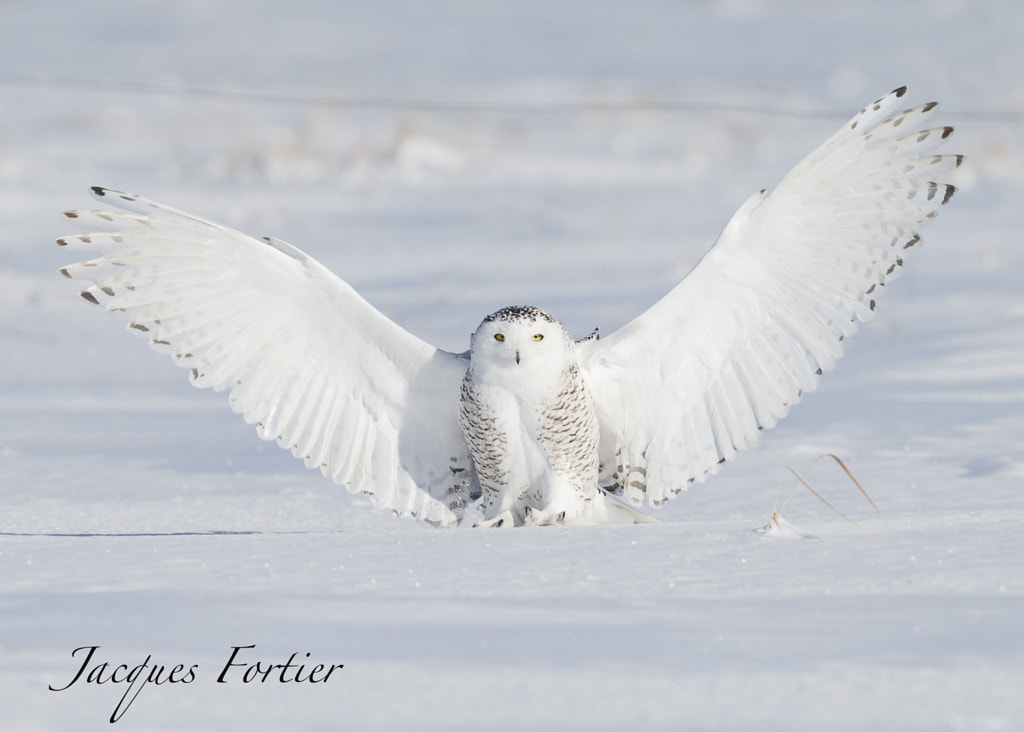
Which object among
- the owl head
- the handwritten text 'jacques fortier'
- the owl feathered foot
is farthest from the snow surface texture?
the owl head

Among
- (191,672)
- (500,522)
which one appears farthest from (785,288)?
(191,672)

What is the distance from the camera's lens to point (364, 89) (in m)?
16.0

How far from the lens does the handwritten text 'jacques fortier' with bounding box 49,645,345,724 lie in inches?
79.8

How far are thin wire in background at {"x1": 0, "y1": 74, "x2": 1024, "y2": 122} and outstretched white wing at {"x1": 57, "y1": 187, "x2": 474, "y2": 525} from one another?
8.98 meters

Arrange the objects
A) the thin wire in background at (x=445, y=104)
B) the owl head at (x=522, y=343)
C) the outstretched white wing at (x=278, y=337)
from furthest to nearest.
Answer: the thin wire in background at (x=445, y=104) → the outstretched white wing at (x=278, y=337) → the owl head at (x=522, y=343)

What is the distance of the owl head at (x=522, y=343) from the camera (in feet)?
11.6

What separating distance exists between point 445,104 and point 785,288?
10832 mm

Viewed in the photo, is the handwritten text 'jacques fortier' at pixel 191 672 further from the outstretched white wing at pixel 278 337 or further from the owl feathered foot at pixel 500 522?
the outstretched white wing at pixel 278 337

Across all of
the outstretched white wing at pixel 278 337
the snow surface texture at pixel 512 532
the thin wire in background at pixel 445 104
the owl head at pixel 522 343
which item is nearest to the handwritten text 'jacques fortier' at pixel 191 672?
the snow surface texture at pixel 512 532

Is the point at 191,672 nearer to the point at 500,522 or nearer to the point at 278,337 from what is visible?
the point at 500,522

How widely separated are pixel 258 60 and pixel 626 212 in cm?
1083

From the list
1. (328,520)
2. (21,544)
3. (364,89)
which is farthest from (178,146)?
(21,544)

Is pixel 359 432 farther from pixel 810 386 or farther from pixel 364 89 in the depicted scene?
pixel 364 89

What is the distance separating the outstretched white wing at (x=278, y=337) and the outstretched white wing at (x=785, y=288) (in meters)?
0.58
